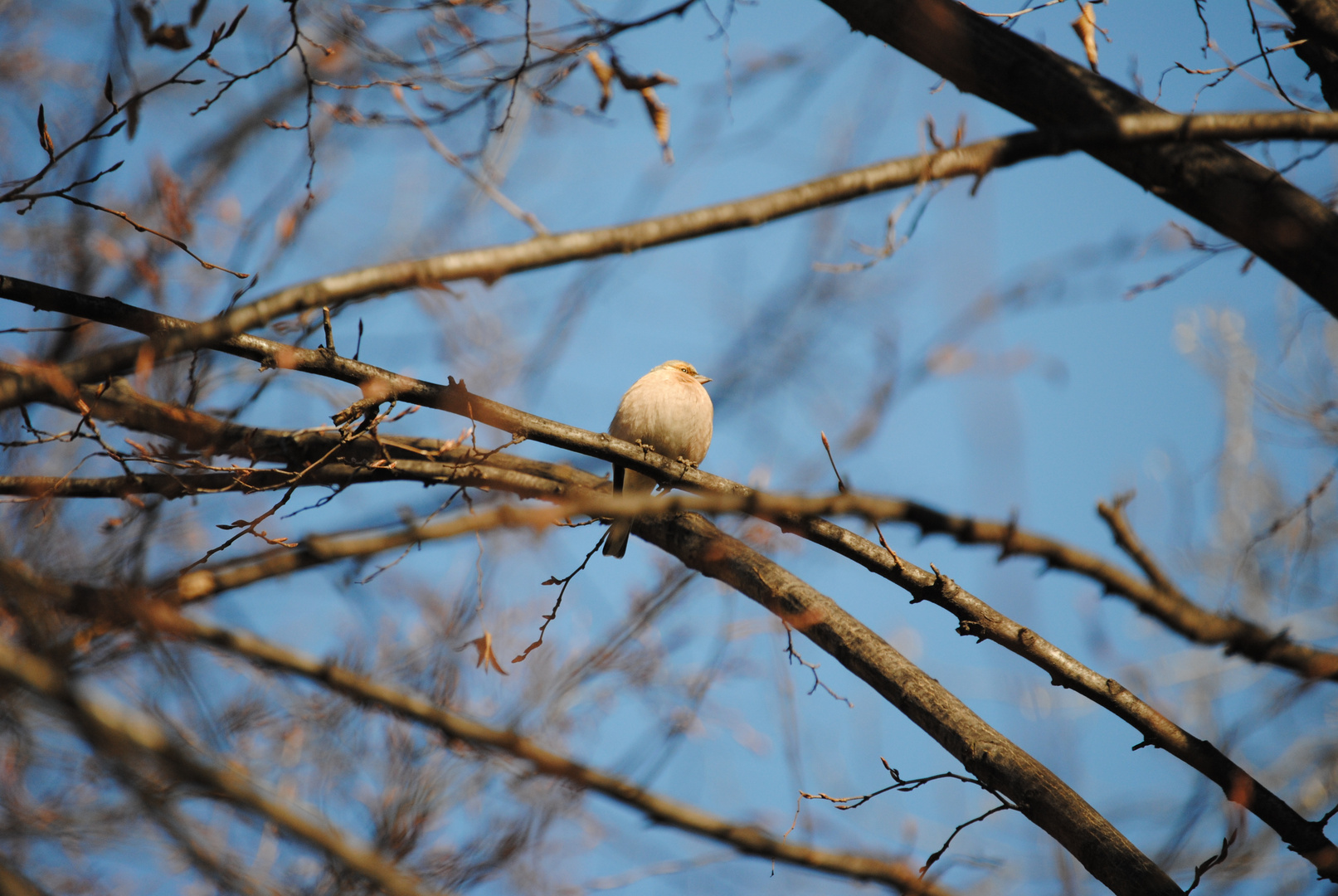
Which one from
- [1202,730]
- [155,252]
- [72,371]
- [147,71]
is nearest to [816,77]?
[72,371]

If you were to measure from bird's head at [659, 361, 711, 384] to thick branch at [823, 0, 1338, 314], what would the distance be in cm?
309

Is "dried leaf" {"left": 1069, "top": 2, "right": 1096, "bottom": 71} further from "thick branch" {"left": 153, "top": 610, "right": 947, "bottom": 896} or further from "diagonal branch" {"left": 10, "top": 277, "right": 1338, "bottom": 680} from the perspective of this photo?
"thick branch" {"left": 153, "top": 610, "right": 947, "bottom": 896}

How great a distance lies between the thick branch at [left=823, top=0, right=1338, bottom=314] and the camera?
292 centimetres

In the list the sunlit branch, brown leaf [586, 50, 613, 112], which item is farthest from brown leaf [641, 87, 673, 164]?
the sunlit branch

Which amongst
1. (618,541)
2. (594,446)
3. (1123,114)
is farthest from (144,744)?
(618,541)

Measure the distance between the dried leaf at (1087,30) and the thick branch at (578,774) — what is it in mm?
2993

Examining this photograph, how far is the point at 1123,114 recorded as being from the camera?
3.01m

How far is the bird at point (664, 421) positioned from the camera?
5016 millimetres

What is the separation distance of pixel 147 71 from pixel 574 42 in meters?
4.39

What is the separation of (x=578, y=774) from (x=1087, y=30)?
317 centimetres

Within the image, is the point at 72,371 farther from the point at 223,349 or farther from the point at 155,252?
the point at 155,252

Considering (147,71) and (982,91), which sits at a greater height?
(147,71)

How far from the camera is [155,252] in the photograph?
15.3ft

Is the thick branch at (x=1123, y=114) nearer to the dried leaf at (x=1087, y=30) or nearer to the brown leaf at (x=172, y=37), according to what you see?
the dried leaf at (x=1087, y=30)
